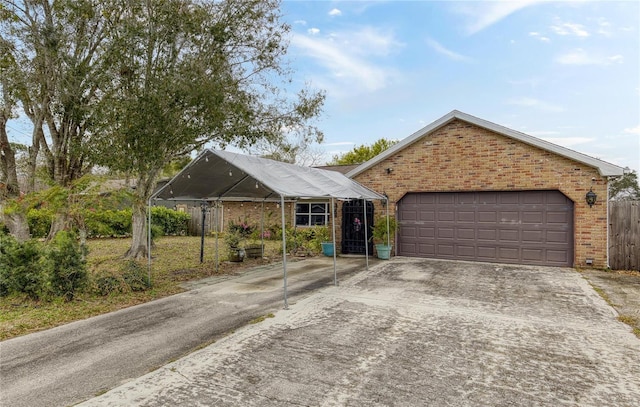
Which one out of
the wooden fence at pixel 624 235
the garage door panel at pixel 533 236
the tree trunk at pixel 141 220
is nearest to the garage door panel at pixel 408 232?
the garage door panel at pixel 533 236

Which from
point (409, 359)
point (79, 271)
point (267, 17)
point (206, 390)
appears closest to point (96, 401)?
point (206, 390)

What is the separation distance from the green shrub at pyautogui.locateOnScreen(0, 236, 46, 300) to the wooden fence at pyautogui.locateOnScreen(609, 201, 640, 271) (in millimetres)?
13532

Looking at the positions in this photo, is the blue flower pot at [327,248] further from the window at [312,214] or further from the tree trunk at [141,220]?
the tree trunk at [141,220]

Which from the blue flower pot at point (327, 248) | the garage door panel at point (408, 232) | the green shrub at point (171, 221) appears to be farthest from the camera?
the green shrub at point (171, 221)

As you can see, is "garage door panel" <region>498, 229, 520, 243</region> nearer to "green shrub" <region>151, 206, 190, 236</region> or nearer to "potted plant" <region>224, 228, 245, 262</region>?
"potted plant" <region>224, 228, 245, 262</region>

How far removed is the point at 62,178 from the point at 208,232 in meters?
11.2

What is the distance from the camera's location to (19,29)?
851 cm

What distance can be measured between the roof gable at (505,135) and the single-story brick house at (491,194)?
0.09ft

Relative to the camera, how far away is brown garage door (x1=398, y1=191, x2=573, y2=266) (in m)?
9.95

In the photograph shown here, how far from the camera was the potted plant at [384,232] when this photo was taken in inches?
454

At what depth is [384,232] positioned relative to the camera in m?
11.6

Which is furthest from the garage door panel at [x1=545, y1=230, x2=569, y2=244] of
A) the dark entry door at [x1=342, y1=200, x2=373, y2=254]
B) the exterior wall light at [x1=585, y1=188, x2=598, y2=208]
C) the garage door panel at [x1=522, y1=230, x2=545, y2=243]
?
the dark entry door at [x1=342, y1=200, x2=373, y2=254]

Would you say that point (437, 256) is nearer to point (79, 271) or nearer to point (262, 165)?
point (262, 165)

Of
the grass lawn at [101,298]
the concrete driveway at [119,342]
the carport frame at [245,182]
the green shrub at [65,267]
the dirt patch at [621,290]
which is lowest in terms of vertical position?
the dirt patch at [621,290]
